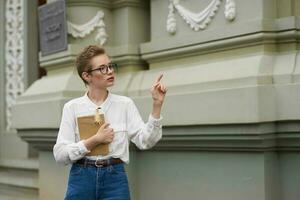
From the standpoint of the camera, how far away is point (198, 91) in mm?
4223

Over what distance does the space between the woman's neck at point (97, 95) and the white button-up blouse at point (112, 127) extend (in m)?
0.02

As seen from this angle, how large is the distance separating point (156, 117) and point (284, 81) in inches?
50.3

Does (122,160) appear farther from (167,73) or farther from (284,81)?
(167,73)

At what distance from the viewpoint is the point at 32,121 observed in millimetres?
5570

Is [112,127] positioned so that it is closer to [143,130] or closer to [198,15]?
[143,130]

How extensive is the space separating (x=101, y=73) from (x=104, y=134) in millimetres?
346

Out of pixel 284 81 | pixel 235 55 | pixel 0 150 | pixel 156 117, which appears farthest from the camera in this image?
pixel 0 150

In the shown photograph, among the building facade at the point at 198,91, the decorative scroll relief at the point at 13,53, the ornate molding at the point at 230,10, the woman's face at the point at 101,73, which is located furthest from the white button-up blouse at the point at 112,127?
the decorative scroll relief at the point at 13,53

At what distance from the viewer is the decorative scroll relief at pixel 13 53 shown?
7.28m

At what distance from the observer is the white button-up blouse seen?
3031 millimetres

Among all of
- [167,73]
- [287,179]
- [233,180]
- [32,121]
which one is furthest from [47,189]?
[287,179]

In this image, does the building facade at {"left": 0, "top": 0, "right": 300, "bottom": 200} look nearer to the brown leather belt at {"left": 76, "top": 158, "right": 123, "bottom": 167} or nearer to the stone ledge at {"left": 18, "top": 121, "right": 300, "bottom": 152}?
the stone ledge at {"left": 18, "top": 121, "right": 300, "bottom": 152}

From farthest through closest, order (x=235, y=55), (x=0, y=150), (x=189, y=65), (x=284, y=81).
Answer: (x=0, y=150)
(x=189, y=65)
(x=235, y=55)
(x=284, y=81)

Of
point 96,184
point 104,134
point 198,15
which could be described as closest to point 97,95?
point 104,134
